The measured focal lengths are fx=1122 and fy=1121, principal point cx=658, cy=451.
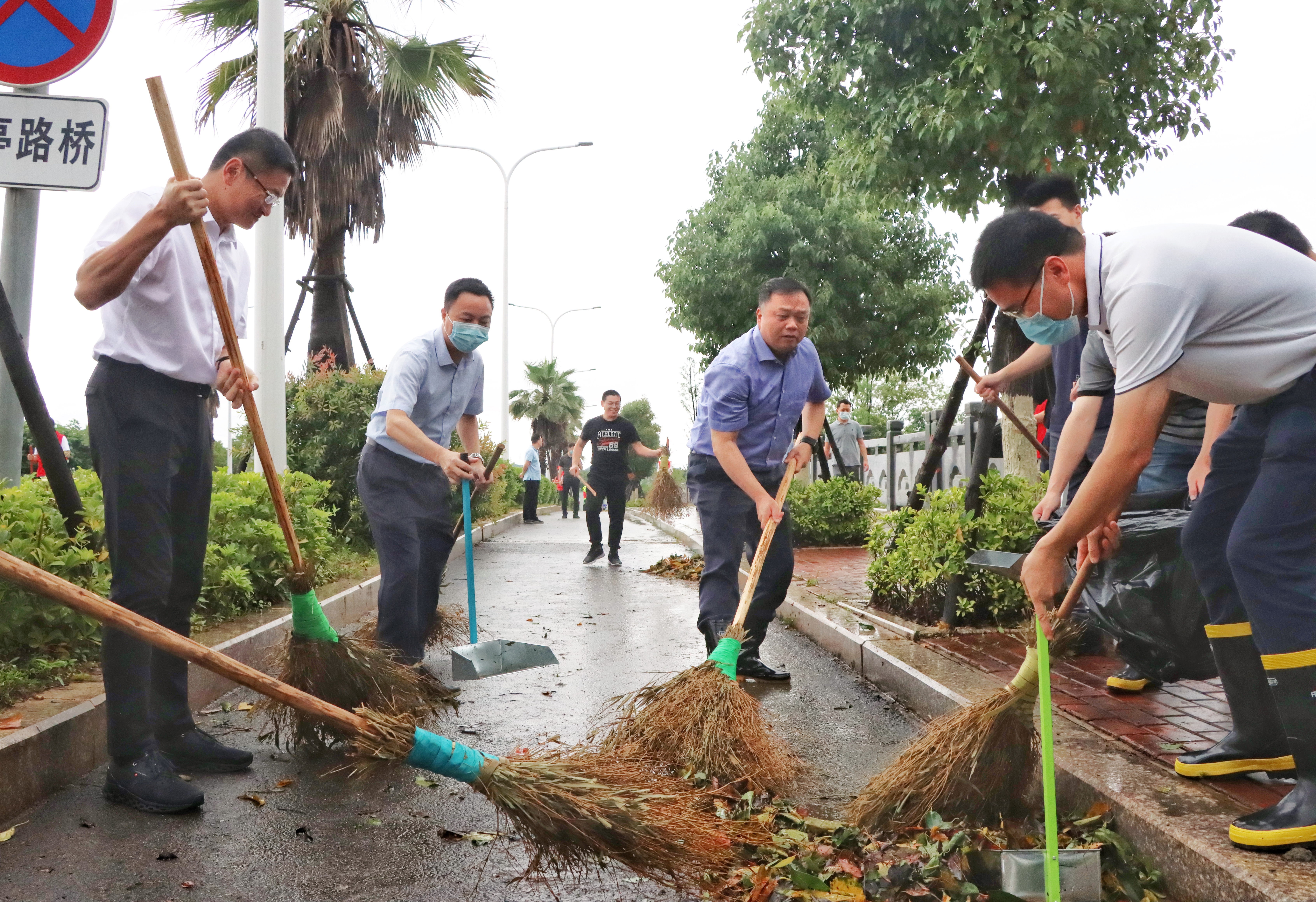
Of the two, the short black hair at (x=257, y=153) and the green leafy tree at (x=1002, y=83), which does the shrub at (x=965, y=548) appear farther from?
the short black hair at (x=257, y=153)

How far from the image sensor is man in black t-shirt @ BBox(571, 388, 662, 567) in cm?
1348

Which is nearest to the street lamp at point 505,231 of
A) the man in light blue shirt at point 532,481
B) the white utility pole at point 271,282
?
the man in light blue shirt at point 532,481

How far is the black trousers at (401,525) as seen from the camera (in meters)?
5.00

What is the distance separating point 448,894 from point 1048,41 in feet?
24.2

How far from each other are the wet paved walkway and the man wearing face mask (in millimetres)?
574

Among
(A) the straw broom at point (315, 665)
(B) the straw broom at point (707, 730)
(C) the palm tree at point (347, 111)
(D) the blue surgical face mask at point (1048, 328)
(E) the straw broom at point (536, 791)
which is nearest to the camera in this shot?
(E) the straw broom at point (536, 791)

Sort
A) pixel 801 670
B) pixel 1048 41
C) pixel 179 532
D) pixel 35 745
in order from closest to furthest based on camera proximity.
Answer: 1. pixel 35 745
2. pixel 179 532
3. pixel 801 670
4. pixel 1048 41

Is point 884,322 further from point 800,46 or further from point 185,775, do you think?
point 185,775

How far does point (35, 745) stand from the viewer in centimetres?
363

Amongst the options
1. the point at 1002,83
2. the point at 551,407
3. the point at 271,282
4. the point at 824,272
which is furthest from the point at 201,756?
the point at 551,407

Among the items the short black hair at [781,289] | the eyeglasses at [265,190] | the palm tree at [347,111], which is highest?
the palm tree at [347,111]

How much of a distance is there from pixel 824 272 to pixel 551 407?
139 ft

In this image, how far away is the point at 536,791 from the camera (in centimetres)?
279

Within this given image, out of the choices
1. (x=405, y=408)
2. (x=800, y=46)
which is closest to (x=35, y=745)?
(x=405, y=408)
